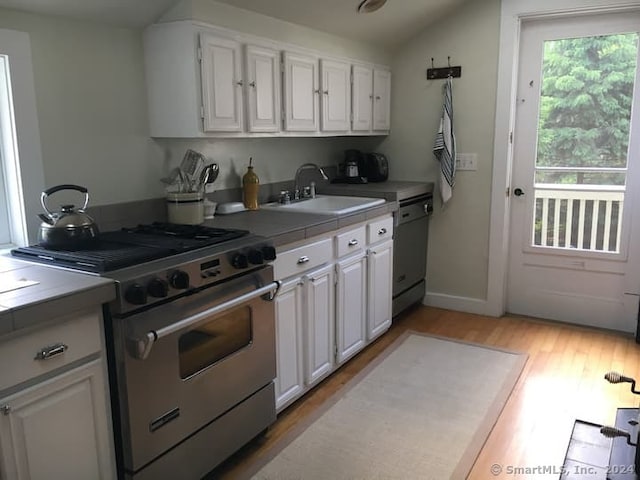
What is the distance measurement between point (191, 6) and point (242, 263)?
121 cm

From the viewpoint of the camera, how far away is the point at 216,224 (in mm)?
2654

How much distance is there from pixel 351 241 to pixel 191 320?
1.35 meters

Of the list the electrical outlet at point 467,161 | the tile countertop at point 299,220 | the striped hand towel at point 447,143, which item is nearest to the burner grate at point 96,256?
the tile countertop at point 299,220

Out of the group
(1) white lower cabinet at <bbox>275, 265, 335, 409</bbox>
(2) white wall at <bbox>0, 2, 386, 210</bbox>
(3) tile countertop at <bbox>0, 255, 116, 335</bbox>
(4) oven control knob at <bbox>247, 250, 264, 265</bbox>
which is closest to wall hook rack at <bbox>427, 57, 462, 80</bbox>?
(2) white wall at <bbox>0, 2, 386, 210</bbox>

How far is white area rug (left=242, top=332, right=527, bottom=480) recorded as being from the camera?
7.39ft

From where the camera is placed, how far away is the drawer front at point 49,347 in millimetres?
1432

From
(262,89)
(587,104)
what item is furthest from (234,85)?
(587,104)

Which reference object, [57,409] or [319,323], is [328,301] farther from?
[57,409]

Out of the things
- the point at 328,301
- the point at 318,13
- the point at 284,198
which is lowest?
the point at 328,301

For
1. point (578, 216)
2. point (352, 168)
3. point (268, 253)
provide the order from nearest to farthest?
point (268, 253), point (578, 216), point (352, 168)

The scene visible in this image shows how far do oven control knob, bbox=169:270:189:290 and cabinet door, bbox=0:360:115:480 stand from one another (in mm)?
335

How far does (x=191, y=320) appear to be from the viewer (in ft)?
6.22

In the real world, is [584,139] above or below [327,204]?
above

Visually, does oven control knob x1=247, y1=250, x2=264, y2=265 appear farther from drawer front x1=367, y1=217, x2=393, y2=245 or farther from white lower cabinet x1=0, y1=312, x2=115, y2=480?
drawer front x1=367, y1=217, x2=393, y2=245
